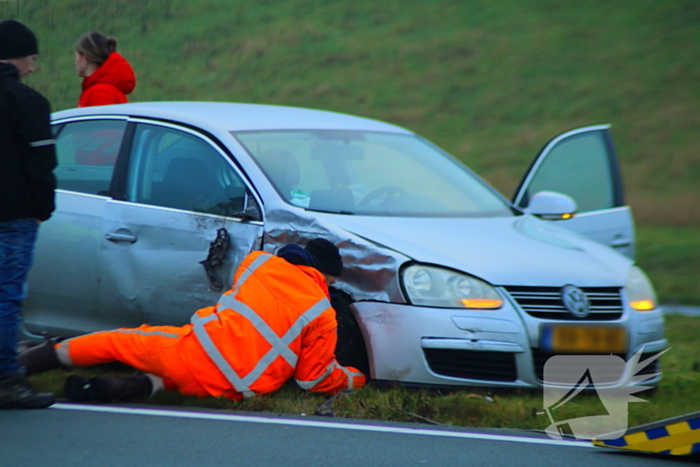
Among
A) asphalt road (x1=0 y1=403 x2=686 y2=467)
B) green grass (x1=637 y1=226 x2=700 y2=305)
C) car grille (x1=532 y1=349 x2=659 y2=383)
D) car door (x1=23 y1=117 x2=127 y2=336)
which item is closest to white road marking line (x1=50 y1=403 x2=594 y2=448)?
asphalt road (x1=0 y1=403 x2=686 y2=467)

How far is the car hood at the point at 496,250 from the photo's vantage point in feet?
15.9

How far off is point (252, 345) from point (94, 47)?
11.4ft

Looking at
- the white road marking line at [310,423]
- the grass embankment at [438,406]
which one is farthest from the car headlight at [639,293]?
the white road marking line at [310,423]

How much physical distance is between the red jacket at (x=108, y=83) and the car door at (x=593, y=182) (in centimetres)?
308

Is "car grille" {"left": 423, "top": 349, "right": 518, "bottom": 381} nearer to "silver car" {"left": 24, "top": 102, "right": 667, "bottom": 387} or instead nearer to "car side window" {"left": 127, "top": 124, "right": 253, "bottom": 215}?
"silver car" {"left": 24, "top": 102, "right": 667, "bottom": 387}

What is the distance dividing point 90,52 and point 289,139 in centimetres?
223

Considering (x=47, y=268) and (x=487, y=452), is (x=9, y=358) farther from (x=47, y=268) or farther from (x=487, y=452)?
(x=487, y=452)

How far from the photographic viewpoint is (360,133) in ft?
20.1

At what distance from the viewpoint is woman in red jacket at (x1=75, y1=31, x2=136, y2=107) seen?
7.04 metres

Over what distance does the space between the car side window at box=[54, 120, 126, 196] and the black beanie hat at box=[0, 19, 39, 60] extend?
4.18 ft

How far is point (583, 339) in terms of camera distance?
481 centimetres

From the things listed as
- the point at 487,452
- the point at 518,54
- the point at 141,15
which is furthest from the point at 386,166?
the point at 518,54

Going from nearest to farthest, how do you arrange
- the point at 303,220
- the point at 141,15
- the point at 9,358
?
1. the point at 9,358
2. the point at 303,220
3. the point at 141,15

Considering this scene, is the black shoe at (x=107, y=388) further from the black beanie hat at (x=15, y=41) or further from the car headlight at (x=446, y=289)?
the black beanie hat at (x=15, y=41)
